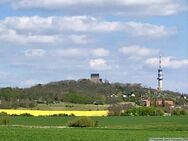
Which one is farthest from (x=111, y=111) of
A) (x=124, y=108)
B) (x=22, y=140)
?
(x=22, y=140)

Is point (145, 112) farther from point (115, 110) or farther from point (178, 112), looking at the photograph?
point (178, 112)

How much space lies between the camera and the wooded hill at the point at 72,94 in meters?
133

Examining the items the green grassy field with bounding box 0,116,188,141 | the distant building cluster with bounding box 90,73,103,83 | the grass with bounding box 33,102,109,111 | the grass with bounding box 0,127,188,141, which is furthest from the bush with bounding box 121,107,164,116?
the grass with bounding box 0,127,188,141

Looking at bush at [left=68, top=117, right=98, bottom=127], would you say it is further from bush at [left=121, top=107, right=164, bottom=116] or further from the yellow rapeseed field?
bush at [left=121, top=107, right=164, bottom=116]

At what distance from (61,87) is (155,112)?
1265 inches

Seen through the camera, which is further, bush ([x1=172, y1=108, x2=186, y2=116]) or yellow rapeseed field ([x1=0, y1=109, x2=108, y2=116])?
bush ([x1=172, y1=108, x2=186, y2=116])

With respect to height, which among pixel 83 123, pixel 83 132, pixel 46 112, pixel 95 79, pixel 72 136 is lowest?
pixel 72 136

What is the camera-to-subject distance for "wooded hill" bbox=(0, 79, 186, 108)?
13288 centimetres

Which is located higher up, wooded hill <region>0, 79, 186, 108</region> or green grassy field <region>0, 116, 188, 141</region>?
wooded hill <region>0, 79, 186, 108</region>

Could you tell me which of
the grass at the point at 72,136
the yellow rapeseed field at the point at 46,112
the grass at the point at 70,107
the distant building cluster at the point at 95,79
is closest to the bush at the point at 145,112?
the yellow rapeseed field at the point at 46,112

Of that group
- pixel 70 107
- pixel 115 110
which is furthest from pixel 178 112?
pixel 70 107

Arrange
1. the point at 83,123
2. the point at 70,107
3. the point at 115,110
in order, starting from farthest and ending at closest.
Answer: the point at 70,107
the point at 115,110
the point at 83,123

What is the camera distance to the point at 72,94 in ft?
466

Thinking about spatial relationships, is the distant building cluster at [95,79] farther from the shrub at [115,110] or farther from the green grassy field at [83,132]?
the green grassy field at [83,132]
